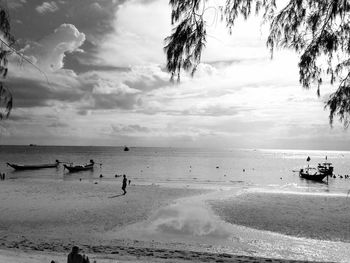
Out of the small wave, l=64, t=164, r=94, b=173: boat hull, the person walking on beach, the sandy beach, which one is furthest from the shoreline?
l=64, t=164, r=94, b=173: boat hull

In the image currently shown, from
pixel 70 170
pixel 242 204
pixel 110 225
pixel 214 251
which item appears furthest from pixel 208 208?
pixel 70 170

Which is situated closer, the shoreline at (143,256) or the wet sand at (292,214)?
the shoreline at (143,256)

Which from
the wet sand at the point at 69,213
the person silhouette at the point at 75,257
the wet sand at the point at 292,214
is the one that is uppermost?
the person silhouette at the point at 75,257

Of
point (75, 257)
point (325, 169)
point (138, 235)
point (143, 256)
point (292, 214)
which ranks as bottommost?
point (138, 235)

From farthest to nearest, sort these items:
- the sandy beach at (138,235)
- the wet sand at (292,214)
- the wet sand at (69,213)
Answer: the wet sand at (292,214) < the wet sand at (69,213) < the sandy beach at (138,235)

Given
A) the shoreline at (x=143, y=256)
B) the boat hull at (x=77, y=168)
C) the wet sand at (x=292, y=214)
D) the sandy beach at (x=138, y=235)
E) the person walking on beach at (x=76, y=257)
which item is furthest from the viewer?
the boat hull at (x=77, y=168)

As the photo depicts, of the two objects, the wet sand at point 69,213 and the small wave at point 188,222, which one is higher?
the small wave at point 188,222

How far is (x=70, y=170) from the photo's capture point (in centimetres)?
7462

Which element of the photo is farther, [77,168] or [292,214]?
[77,168]

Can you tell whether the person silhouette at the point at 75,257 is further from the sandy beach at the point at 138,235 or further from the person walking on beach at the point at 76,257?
the sandy beach at the point at 138,235

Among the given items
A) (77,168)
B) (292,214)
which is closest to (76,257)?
(292,214)

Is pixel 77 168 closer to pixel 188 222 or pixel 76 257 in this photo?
pixel 188 222

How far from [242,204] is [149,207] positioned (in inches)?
372

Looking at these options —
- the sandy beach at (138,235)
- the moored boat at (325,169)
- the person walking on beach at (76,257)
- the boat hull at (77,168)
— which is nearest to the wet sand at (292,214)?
the sandy beach at (138,235)
